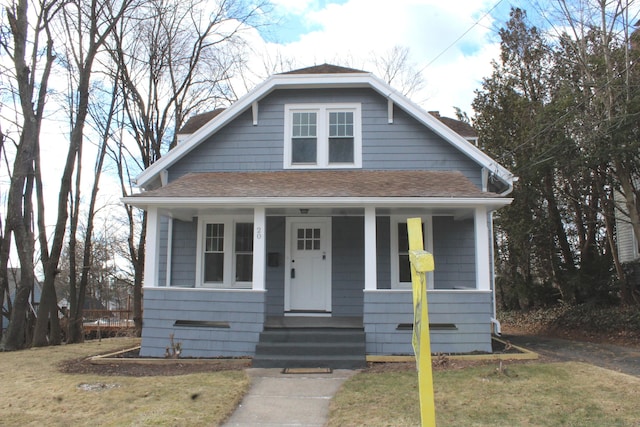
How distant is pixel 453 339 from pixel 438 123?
451cm

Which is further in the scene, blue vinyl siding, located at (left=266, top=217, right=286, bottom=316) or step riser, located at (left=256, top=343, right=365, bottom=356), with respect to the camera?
blue vinyl siding, located at (left=266, top=217, right=286, bottom=316)

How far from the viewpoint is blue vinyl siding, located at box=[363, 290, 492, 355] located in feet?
28.0

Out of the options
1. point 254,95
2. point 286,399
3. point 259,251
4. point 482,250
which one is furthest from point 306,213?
point 286,399

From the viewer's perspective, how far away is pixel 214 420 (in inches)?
204

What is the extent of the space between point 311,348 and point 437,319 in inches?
89.2

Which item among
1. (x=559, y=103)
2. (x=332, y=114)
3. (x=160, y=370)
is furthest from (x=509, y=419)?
(x=559, y=103)

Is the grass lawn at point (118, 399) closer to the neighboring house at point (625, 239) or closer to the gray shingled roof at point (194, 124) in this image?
the gray shingled roof at point (194, 124)

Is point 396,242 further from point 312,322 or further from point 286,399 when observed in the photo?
point 286,399

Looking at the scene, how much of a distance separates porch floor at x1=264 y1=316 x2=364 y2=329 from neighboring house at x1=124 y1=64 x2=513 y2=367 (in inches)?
1.5

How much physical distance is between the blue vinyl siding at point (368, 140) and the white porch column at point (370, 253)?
83.4 inches

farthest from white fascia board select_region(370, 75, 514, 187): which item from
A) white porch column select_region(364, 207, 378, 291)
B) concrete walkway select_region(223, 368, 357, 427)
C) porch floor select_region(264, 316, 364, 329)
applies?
concrete walkway select_region(223, 368, 357, 427)

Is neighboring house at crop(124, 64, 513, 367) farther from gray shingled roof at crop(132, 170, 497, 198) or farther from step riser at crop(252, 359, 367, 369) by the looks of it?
step riser at crop(252, 359, 367, 369)

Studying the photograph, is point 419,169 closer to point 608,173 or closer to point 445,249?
point 445,249

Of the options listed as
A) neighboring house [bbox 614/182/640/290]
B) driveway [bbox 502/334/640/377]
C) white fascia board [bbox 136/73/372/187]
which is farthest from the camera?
neighboring house [bbox 614/182/640/290]
